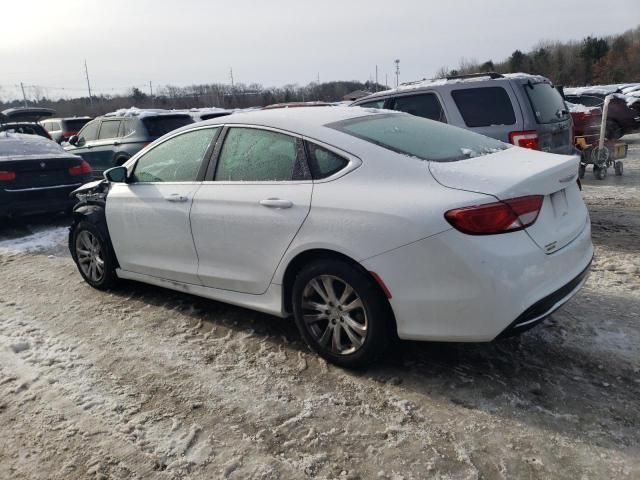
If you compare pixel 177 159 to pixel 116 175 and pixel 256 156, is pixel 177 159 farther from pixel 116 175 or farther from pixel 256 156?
pixel 256 156

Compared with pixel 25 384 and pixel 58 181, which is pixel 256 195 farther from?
pixel 58 181

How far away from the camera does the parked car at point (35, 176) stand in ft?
24.5

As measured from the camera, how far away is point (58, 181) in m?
8.04

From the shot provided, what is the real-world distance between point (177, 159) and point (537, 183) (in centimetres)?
278

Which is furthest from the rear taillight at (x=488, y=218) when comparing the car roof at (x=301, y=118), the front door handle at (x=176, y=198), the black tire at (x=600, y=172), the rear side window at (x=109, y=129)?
the rear side window at (x=109, y=129)

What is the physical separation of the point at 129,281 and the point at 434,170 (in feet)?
11.8

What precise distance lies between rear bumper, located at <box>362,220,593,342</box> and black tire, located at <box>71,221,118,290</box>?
294 cm

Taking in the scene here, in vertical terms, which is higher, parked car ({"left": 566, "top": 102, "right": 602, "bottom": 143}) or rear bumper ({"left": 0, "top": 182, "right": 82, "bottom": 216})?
parked car ({"left": 566, "top": 102, "right": 602, "bottom": 143})

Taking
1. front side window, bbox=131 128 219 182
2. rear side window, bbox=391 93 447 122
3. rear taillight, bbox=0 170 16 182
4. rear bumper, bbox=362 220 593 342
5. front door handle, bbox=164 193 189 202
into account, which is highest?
rear side window, bbox=391 93 447 122

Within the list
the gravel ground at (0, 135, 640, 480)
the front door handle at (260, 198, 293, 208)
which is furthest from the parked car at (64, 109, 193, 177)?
the front door handle at (260, 198, 293, 208)

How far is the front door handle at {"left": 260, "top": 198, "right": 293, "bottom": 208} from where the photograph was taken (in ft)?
11.3

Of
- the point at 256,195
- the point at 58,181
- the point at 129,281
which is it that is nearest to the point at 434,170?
the point at 256,195

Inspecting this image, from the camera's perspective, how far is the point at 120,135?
11.5 meters

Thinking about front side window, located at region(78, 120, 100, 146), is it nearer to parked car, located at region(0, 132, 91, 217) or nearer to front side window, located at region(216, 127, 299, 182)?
parked car, located at region(0, 132, 91, 217)
